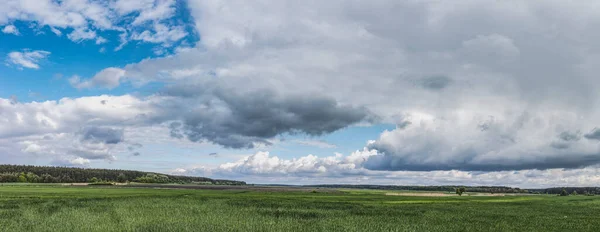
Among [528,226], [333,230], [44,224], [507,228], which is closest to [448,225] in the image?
[507,228]

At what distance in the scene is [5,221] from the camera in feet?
126

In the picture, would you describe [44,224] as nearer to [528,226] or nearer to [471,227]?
[471,227]

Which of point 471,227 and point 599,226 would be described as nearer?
point 471,227

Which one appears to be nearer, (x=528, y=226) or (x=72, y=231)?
(x=72, y=231)

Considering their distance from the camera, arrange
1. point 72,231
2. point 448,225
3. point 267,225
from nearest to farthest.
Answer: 1. point 72,231
2. point 267,225
3. point 448,225

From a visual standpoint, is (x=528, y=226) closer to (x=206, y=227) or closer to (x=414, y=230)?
(x=414, y=230)

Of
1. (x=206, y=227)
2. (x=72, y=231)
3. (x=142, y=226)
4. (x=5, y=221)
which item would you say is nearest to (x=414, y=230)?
(x=206, y=227)

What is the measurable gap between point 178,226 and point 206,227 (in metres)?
2.33

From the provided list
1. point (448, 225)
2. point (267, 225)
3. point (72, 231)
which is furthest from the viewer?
point (448, 225)

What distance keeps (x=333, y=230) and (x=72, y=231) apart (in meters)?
20.7

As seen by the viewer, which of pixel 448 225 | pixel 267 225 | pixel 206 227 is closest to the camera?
pixel 206 227

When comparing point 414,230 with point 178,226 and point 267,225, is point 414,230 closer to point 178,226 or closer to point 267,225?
point 267,225

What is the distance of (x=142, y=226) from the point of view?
34031mm

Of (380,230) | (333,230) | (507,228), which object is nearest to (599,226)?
(507,228)
